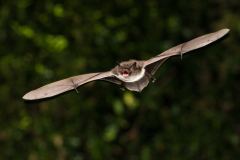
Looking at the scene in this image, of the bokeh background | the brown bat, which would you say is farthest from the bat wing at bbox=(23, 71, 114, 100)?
the bokeh background

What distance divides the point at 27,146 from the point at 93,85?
0.97m

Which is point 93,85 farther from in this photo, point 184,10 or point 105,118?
point 184,10

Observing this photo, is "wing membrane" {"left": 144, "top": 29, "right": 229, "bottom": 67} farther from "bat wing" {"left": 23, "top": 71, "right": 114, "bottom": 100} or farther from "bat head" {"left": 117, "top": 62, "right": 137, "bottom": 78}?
"bat wing" {"left": 23, "top": 71, "right": 114, "bottom": 100}

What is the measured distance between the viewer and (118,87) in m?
2.32

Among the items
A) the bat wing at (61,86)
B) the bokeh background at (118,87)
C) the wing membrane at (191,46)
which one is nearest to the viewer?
the wing membrane at (191,46)

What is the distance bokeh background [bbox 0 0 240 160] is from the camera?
7.79 ft

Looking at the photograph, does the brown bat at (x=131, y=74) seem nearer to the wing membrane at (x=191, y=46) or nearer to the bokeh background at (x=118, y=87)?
the wing membrane at (x=191, y=46)

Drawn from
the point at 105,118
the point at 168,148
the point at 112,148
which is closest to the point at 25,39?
the point at 105,118

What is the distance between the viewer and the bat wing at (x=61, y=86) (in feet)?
3.07

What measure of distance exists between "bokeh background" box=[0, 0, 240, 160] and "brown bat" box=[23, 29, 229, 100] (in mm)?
1246

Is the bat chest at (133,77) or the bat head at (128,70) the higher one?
the bat head at (128,70)

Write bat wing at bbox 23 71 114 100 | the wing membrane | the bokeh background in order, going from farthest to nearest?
the bokeh background → bat wing at bbox 23 71 114 100 → the wing membrane

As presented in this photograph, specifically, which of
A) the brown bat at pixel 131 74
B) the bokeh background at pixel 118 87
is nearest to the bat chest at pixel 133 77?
the brown bat at pixel 131 74

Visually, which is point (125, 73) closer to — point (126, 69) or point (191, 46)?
point (126, 69)
